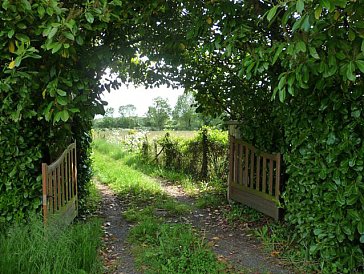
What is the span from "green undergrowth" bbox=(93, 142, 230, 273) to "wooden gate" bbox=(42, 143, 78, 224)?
887 mm

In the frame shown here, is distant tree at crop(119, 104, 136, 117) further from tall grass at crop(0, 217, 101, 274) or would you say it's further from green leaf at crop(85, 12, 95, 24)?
green leaf at crop(85, 12, 95, 24)

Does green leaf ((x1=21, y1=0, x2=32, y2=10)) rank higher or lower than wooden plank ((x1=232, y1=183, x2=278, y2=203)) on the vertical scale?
higher

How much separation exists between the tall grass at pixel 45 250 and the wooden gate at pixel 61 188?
0.23 meters

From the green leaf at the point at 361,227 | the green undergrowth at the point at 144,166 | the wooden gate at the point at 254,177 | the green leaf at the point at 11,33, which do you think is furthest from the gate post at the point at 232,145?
the green leaf at the point at 11,33

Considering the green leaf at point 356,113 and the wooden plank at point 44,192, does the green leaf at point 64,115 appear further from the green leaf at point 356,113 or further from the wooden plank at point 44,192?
the green leaf at point 356,113

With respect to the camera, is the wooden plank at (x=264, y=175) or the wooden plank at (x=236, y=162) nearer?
the wooden plank at (x=264, y=175)

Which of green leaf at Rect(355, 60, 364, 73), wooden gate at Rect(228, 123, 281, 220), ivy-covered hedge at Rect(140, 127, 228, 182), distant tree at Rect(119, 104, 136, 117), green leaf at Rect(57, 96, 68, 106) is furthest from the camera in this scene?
distant tree at Rect(119, 104, 136, 117)

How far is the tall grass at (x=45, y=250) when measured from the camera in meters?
3.02

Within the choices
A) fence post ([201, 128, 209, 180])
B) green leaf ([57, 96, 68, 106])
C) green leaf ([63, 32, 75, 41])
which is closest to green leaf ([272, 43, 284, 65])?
green leaf ([63, 32, 75, 41])

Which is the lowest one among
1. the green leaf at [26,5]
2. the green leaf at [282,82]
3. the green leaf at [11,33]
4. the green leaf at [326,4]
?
the green leaf at [282,82]

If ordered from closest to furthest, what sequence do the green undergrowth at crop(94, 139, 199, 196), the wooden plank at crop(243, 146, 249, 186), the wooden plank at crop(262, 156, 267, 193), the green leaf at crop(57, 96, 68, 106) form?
the green leaf at crop(57, 96, 68, 106) → the wooden plank at crop(262, 156, 267, 193) → the wooden plank at crop(243, 146, 249, 186) → the green undergrowth at crop(94, 139, 199, 196)

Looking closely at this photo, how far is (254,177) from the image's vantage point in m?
5.67

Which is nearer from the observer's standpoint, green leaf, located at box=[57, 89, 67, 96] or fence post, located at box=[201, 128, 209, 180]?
green leaf, located at box=[57, 89, 67, 96]

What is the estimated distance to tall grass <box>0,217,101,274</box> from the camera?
3.02 meters
